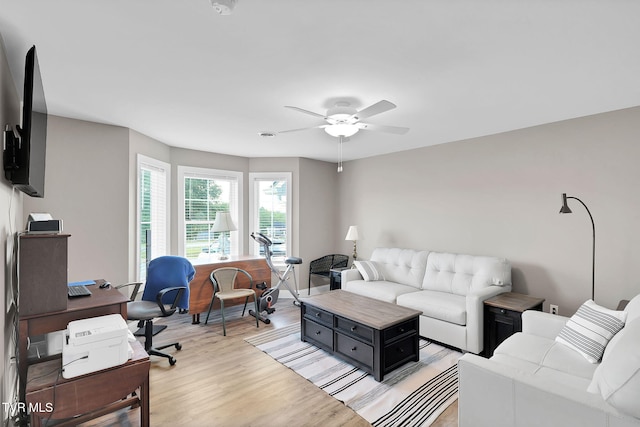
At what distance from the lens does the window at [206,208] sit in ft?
15.8

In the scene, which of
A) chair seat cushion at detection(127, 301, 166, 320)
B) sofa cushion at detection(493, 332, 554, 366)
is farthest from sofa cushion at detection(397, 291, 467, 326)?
chair seat cushion at detection(127, 301, 166, 320)

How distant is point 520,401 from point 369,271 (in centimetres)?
295

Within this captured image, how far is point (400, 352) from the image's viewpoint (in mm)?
2916

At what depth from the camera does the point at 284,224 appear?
557cm

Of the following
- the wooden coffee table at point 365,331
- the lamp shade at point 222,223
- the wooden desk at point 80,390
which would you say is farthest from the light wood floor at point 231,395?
the lamp shade at point 222,223

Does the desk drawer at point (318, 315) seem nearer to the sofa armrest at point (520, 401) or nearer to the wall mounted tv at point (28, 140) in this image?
the sofa armrest at point (520, 401)

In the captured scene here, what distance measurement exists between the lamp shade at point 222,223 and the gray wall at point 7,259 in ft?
8.27

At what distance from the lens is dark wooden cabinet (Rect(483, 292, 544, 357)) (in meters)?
3.08

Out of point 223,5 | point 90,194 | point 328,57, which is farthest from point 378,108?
point 90,194

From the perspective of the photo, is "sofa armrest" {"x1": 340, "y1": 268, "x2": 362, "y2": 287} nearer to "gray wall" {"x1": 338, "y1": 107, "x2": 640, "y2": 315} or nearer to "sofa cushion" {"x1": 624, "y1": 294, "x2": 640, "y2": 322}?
"gray wall" {"x1": 338, "y1": 107, "x2": 640, "y2": 315}

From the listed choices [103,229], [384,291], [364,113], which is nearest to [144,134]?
[103,229]

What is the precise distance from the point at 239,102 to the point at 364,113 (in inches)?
46.9

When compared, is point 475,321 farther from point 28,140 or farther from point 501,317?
point 28,140

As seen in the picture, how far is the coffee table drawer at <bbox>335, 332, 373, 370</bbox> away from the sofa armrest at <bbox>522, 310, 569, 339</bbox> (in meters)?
1.40
